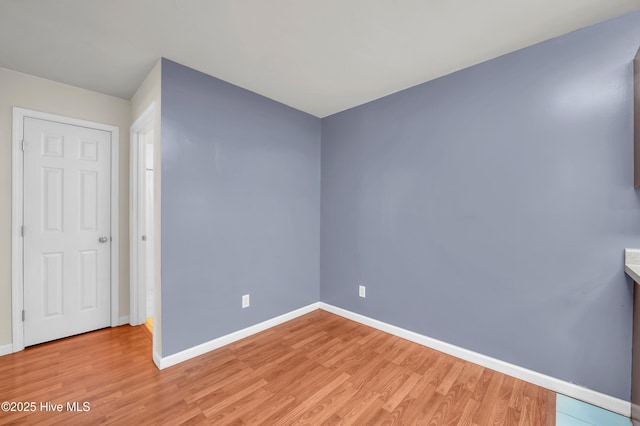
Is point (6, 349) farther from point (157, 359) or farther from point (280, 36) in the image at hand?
point (280, 36)

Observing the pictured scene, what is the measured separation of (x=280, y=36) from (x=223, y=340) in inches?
100

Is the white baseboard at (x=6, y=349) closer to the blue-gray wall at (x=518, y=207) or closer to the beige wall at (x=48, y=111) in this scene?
the beige wall at (x=48, y=111)

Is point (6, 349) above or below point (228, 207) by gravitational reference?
below

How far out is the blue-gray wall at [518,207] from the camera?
159cm

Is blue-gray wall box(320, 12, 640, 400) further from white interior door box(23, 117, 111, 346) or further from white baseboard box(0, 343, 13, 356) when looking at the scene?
white baseboard box(0, 343, 13, 356)

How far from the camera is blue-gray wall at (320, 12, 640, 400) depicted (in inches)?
62.7

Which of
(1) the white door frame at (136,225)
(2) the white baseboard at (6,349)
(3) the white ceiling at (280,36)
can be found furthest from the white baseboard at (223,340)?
(3) the white ceiling at (280,36)

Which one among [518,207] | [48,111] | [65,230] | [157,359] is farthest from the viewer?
[65,230]

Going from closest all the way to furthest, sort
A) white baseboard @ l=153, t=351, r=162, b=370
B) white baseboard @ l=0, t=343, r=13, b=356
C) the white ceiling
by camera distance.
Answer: the white ceiling < white baseboard @ l=153, t=351, r=162, b=370 < white baseboard @ l=0, t=343, r=13, b=356

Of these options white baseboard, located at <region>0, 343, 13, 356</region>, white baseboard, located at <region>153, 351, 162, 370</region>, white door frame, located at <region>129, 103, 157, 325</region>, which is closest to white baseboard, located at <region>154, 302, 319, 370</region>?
white baseboard, located at <region>153, 351, 162, 370</region>

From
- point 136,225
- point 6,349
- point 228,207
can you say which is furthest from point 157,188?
point 6,349

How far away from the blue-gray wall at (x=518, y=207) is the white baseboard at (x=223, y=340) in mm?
884

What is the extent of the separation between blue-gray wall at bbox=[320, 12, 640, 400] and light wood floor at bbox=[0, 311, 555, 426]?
0.35 m

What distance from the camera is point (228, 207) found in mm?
2430
